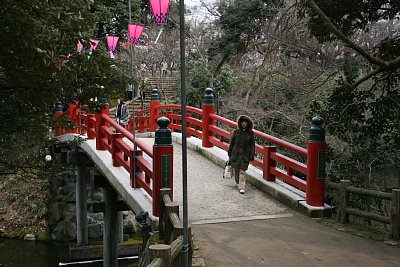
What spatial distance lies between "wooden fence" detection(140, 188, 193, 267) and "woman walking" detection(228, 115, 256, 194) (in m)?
2.53

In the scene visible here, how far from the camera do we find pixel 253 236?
6145 mm

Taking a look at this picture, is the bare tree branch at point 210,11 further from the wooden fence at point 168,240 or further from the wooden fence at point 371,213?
the wooden fence at point 168,240

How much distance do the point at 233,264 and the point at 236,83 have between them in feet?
55.0

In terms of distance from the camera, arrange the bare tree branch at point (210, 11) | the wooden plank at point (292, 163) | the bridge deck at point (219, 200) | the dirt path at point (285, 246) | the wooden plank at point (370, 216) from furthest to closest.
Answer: the bare tree branch at point (210, 11), the wooden plank at point (292, 163), the bridge deck at point (219, 200), the wooden plank at point (370, 216), the dirt path at point (285, 246)

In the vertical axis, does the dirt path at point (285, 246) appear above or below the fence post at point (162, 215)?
below

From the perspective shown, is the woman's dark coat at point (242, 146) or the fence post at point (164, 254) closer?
the fence post at point (164, 254)

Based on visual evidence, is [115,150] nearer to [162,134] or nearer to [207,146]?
[207,146]

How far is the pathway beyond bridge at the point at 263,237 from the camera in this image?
536 cm

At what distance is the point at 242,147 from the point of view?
8344 millimetres

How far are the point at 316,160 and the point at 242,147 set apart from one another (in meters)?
1.55

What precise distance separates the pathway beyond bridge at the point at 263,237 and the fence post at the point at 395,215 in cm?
28

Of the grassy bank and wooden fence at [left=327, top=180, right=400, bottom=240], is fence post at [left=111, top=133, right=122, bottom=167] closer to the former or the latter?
wooden fence at [left=327, top=180, right=400, bottom=240]

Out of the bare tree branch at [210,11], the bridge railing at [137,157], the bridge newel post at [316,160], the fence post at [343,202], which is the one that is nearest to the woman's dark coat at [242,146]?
the bridge newel post at [316,160]

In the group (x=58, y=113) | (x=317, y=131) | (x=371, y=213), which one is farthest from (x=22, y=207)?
(x=371, y=213)
